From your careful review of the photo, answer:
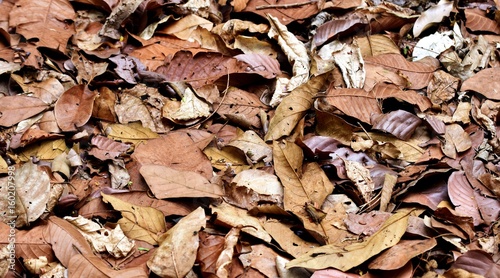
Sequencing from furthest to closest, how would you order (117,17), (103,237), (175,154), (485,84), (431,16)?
(431,16)
(117,17)
(485,84)
(175,154)
(103,237)

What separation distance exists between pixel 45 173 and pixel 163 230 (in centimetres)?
55

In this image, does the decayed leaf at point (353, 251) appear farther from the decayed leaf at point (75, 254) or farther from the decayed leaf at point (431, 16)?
the decayed leaf at point (431, 16)

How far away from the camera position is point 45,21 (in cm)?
329

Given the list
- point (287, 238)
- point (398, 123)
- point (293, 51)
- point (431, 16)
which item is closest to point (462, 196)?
point (398, 123)

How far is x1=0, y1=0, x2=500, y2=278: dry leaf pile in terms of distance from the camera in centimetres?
230

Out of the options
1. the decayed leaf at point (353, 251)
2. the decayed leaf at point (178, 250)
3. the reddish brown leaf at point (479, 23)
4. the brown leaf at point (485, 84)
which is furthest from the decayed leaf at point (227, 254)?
the reddish brown leaf at point (479, 23)

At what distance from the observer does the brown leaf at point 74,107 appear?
284cm

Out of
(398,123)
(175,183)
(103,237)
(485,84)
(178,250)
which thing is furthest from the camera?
(485,84)

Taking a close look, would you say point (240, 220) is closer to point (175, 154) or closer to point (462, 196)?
point (175, 154)

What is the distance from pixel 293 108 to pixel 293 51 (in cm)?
49

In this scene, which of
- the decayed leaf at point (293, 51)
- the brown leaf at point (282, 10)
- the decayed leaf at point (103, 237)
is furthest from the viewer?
the brown leaf at point (282, 10)

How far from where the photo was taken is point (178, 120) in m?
2.90

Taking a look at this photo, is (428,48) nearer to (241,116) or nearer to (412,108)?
(412,108)

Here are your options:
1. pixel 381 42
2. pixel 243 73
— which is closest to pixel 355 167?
pixel 243 73
